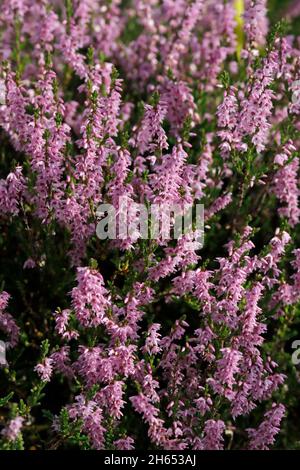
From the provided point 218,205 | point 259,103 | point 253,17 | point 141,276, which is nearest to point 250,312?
point 141,276

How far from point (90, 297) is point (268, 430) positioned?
1.52m

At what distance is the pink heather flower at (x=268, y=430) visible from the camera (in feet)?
14.3

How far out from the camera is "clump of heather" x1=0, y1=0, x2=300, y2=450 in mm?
4184

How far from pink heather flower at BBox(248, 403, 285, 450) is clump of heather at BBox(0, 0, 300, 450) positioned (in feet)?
0.04

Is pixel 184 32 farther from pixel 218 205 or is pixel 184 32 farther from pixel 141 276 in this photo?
pixel 141 276

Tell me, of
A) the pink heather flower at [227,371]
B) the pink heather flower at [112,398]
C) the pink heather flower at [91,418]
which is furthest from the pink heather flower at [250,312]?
the pink heather flower at [91,418]

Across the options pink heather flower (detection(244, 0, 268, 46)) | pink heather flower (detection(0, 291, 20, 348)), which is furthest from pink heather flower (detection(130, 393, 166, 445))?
pink heather flower (detection(244, 0, 268, 46))

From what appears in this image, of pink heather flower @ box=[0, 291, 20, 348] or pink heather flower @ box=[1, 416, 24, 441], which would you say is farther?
pink heather flower @ box=[0, 291, 20, 348]

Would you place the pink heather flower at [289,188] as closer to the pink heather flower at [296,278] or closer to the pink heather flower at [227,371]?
the pink heather flower at [296,278]

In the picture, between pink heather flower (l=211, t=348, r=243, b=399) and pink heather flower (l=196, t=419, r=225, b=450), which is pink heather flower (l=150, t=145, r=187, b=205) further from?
pink heather flower (l=196, t=419, r=225, b=450)

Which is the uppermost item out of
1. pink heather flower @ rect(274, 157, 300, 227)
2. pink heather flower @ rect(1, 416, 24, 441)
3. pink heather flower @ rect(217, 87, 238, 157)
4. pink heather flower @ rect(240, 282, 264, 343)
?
pink heather flower @ rect(217, 87, 238, 157)

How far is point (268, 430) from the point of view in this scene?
174 inches
